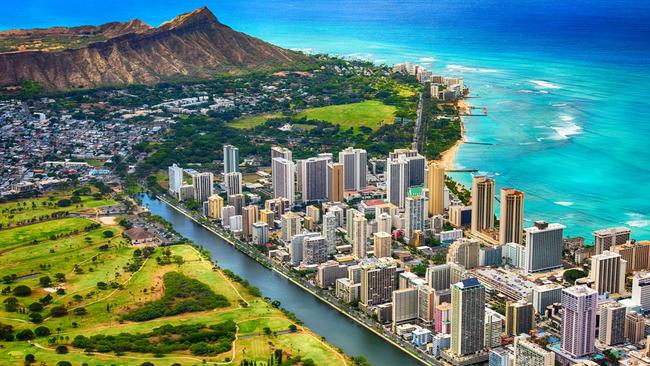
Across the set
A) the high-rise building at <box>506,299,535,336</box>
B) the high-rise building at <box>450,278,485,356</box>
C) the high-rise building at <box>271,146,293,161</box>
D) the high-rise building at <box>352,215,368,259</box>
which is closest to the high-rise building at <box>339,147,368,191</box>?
the high-rise building at <box>271,146,293,161</box>

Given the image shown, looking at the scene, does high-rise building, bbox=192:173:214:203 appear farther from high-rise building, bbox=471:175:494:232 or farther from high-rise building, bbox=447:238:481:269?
high-rise building, bbox=447:238:481:269

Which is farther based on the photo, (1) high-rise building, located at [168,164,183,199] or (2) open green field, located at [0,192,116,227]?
(1) high-rise building, located at [168,164,183,199]

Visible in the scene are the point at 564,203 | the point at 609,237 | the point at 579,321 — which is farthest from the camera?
the point at 564,203

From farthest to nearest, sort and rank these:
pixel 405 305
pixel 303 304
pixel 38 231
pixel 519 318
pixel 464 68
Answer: pixel 464 68 → pixel 38 231 → pixel 303 304 → pixel 405 305 → pixel 519 318

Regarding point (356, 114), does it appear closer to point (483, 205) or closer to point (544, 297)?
point (483, 205)

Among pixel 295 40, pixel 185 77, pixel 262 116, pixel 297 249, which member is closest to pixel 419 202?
pixel 297 249

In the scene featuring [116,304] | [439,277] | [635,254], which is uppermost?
[635,254]

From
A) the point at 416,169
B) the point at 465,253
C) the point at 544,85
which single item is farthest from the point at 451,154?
the point at 544,85

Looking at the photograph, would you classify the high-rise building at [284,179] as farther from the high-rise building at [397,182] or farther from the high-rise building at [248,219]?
the high-rise building at [397,182]
